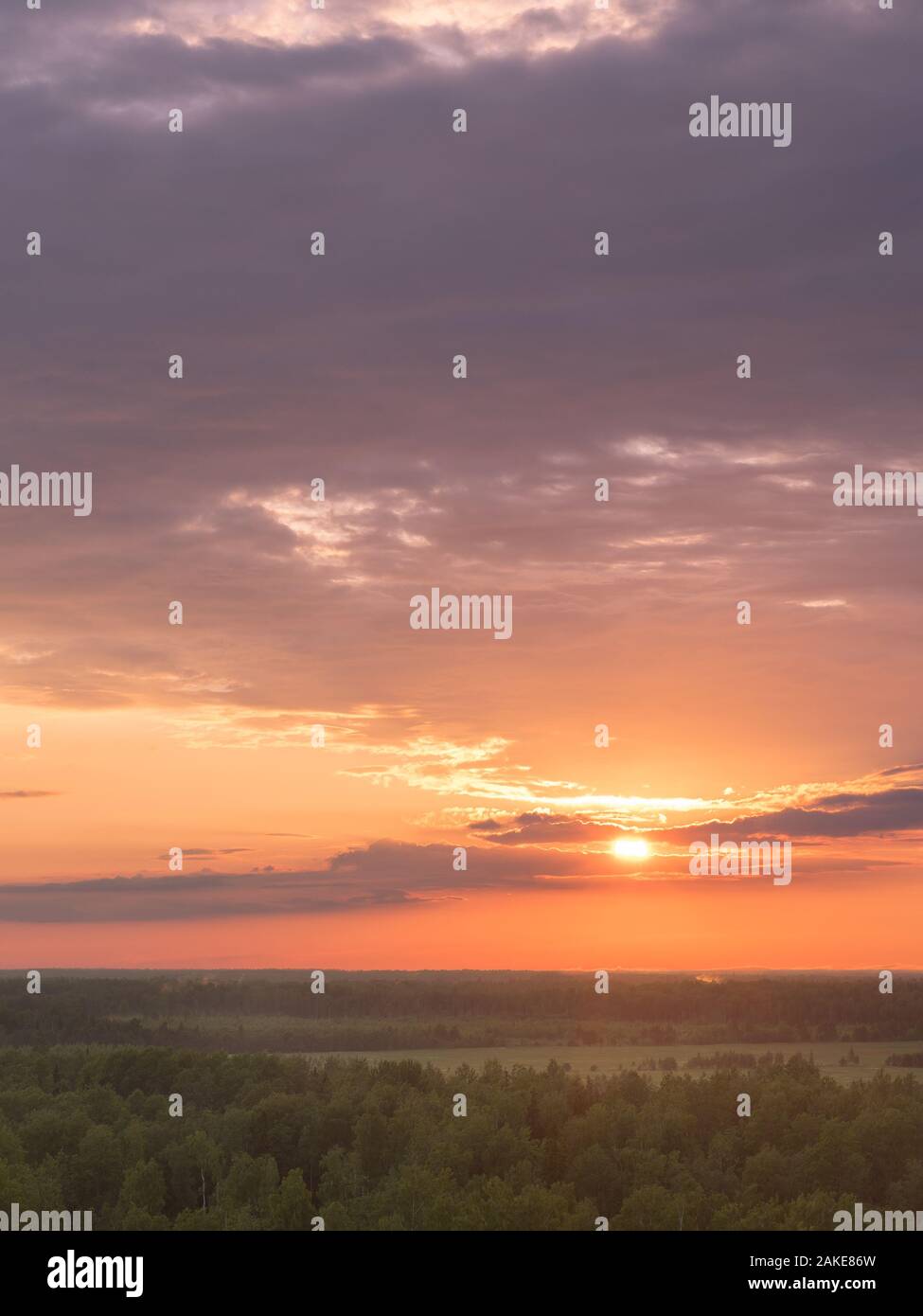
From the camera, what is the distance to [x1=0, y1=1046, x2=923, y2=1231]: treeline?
96.6 m

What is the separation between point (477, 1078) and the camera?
13725cm

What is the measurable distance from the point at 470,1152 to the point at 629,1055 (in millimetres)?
77224

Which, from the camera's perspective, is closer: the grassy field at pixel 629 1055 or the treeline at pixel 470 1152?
the treeline at pixel 470 1152

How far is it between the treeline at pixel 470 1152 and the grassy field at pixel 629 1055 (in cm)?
2089

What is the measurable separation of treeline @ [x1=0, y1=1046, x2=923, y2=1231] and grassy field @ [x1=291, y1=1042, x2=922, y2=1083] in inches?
822

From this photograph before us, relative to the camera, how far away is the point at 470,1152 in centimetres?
10775

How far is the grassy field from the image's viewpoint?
15950cm

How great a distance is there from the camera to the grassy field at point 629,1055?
159500 mm

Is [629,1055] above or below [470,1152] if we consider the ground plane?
below

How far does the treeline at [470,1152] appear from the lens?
96562 mm

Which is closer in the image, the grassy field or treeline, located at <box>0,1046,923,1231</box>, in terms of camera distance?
treeline, located at <box>0,1046,923,1231</box>

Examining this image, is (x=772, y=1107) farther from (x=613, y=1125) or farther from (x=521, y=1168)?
(x=521, y=1168)
